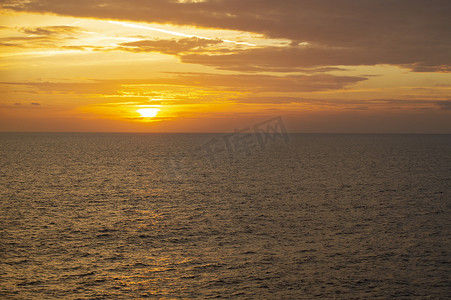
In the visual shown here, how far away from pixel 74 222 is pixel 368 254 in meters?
36.2

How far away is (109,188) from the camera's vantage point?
8769cm

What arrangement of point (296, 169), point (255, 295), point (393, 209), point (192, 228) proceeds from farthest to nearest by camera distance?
point (296, 169)
point (393, 209)
point (192, 228)
point (255, 295)

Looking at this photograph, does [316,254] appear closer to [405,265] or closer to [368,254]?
[368,254]

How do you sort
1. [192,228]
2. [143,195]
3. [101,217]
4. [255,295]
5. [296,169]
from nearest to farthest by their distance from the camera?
[255,295], [192,228], [101,217], [143,195], [296,169]

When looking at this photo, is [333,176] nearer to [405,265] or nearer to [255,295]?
[405,265]

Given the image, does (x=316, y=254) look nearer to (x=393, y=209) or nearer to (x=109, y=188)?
(x=393, y=209)

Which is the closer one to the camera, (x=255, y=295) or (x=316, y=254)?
(x=255, y=295)

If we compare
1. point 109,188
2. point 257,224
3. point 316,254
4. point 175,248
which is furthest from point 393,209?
point 109,188

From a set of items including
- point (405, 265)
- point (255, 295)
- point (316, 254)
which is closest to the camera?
point (255, 295)

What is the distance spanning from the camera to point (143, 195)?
260 feet

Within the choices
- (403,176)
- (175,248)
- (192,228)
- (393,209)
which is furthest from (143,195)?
(403,176)

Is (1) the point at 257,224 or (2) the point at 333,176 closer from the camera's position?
(1) the point at 257,224

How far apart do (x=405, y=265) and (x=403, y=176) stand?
246 ft

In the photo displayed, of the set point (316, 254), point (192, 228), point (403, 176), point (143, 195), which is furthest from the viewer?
point (403, 176)
